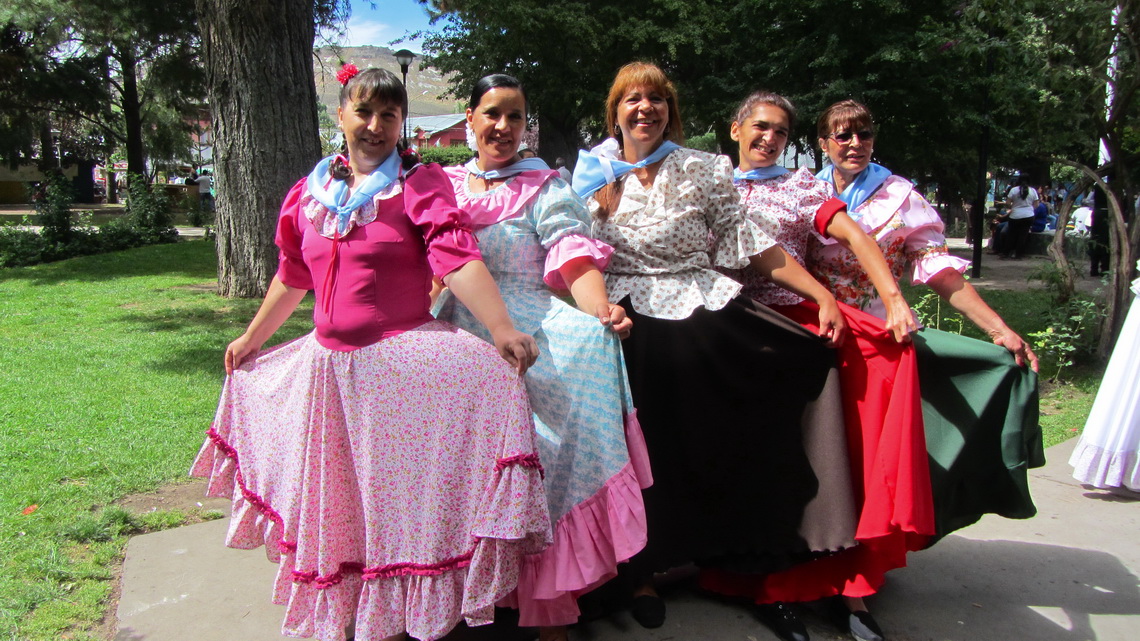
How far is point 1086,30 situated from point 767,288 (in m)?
4.98

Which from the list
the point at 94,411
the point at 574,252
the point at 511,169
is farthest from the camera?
the point at 94,411

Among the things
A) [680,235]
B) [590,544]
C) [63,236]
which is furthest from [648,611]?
[63,236]

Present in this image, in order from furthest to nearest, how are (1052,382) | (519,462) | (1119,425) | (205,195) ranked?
(205,195) → (1052,382) → (1119,425) → (519,462)

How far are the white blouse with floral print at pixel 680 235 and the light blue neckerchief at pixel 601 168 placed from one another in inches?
2.2

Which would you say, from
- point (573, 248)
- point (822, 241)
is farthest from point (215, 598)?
point (822, 241)

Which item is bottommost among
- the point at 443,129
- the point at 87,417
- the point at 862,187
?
the point at 87,417

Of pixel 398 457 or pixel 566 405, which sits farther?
pixel 566 405

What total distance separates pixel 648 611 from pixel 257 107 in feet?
23.8

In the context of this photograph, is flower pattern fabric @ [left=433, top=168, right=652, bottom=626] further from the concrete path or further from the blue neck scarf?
the blue neck scarf

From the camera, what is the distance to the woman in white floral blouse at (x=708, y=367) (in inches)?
126

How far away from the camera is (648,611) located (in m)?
3.28

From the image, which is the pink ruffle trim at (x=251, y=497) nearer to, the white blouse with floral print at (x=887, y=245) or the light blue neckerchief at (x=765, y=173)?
the light blue neckerchief at (x=765, y=173)

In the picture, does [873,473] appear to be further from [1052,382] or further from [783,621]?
[1052,382]

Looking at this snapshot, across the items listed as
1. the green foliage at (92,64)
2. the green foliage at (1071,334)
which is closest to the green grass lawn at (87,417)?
the green foliage at (1071,334)
